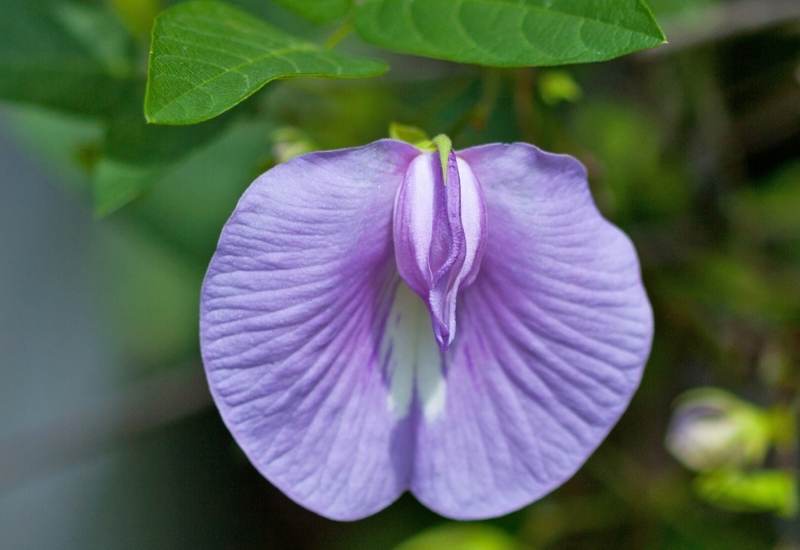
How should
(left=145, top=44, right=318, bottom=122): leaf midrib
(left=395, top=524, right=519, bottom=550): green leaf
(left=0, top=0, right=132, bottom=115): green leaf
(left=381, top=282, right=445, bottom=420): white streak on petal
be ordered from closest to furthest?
(left=145, top=44, right=318, bottom=122): leaf midrib, (left=381, top=282, right=445, bottom=420): white streak on petal, (left=0, top=0, right=132, bottom=115): green leaf, (left=395, top=524, right=519, bottom=550): green leaf

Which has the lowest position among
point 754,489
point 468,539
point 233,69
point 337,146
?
point 468,539

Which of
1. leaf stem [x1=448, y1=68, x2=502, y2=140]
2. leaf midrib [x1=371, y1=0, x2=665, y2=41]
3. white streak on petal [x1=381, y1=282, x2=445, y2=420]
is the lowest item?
white streak on petal [x1=381, y1=282, x2=445, y2=420]

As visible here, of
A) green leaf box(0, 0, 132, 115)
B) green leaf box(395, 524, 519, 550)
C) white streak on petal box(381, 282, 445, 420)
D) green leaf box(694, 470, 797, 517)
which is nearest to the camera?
white streak on petal box(381, 282, 445, 420)

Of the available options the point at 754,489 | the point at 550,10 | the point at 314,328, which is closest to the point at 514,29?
the point at 550,10

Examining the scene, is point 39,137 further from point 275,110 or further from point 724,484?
point 724,484

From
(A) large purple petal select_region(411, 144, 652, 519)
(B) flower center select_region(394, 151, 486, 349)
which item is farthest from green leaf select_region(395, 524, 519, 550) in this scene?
(B) flower center select_region(394, 151, 486, 349)

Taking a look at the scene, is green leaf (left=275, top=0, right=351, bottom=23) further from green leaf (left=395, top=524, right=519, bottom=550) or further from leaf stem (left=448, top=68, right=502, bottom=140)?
green leaf (left=395, top=524, right=519, bottom=550)

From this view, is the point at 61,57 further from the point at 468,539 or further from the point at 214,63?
the point at 468,539
